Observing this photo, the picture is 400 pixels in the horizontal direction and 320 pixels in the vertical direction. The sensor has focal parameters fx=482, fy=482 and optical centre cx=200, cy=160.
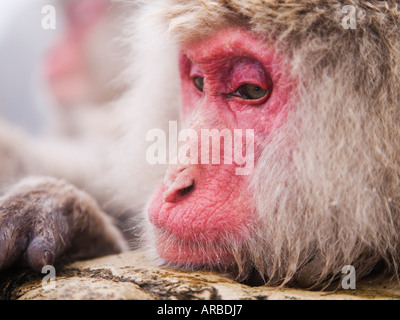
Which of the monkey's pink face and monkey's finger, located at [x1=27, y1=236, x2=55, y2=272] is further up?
the monkey's pink face

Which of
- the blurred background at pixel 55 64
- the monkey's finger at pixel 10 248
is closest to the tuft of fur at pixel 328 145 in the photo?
the monkey's finger at pixel 10 248

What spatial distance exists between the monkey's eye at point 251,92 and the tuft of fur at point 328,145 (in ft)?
0.49

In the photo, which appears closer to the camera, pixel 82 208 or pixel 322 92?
pixel 322 92

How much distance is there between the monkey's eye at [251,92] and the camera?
1.89 meters

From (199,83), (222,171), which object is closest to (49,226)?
(222,171)

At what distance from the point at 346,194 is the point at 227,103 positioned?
0.58 meters

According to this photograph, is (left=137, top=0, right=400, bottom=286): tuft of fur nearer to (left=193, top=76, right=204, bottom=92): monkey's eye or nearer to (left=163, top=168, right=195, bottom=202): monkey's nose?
(left=163, top=168, right=195, bottom=202): monkey's nose

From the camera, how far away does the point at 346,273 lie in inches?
71.4

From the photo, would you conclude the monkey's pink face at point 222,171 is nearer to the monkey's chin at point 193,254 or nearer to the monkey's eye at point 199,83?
the monkey's chin at point 193,254

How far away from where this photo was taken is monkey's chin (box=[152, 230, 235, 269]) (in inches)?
72.8

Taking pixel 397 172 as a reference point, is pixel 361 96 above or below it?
above

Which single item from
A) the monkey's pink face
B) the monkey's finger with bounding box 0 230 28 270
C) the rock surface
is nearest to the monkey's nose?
the monkey's pink face

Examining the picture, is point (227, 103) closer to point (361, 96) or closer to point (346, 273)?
point (361, 96)
